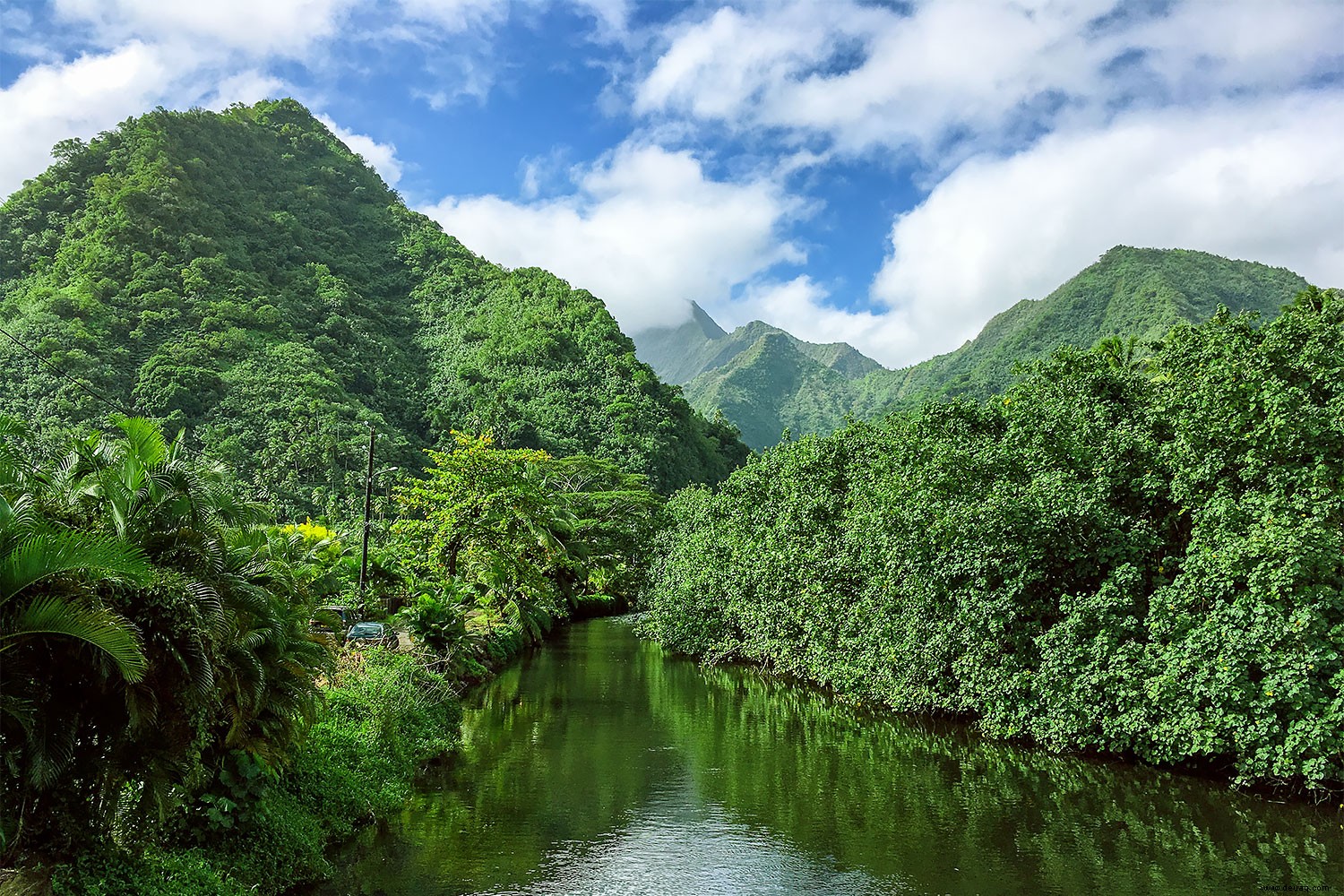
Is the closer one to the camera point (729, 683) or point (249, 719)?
point (249, 719)

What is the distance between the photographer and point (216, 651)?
24.6ft

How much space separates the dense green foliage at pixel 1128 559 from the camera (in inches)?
446

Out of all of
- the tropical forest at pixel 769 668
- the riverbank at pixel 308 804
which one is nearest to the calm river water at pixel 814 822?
the tropical forest at pixel 769 668

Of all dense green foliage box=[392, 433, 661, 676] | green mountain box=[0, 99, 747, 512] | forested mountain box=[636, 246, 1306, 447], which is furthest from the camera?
forested mountain box=[636, 246, 1306, 447]

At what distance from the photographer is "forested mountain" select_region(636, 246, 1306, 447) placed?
234 ft

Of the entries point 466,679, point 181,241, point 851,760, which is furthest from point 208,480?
point 181,241

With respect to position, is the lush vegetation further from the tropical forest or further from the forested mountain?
the forested mountain

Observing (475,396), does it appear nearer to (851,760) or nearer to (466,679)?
(466,679)

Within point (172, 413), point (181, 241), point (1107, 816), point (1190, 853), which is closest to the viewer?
point (1190, 853)

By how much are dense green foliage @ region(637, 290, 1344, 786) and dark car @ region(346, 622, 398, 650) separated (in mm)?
10358

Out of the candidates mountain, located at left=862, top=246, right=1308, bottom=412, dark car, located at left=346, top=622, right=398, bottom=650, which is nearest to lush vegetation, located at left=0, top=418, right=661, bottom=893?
dark car, located at left=346, top=622, right=398, bottom=650

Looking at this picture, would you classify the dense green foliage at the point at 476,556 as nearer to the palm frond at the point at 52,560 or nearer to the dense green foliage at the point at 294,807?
the dense green foliage at the point at 294,807

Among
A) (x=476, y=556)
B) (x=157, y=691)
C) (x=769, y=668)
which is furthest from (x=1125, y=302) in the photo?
(x=157, y=691)

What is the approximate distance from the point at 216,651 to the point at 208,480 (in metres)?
2.05
